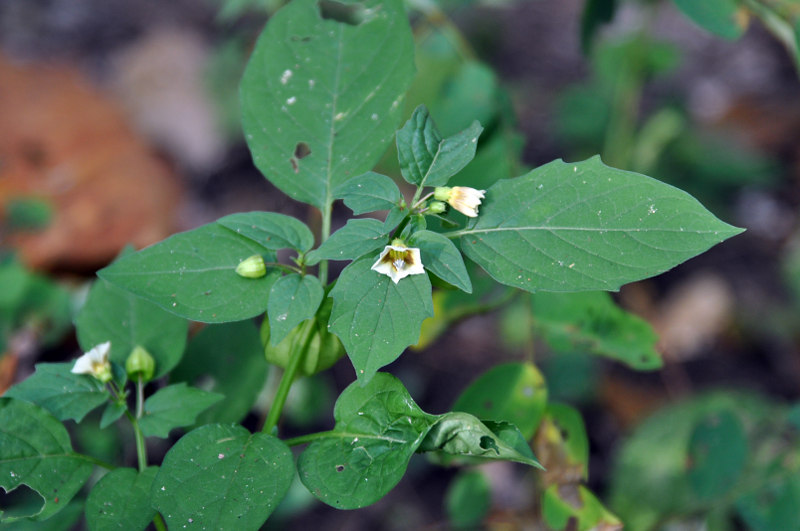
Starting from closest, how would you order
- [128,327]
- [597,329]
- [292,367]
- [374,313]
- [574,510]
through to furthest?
1. [374,313]
2. [292,367]
3. [128,327]
4. [574,510]
5. [597,329]

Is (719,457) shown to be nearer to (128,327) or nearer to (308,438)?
(308,438)

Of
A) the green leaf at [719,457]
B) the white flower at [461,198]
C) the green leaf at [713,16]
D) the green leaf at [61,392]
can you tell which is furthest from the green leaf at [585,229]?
the green leaf at [719,457]

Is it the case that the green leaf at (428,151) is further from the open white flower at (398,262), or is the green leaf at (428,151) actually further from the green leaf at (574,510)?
the green leaf at (574,510)

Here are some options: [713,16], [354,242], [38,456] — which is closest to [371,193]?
[354,242]

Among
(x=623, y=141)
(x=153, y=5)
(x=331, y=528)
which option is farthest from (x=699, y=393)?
(x=153, y=5)

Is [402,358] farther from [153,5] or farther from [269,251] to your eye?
[153,5]

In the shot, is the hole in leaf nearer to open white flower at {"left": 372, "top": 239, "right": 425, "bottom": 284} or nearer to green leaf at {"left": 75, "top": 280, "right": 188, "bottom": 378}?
green leaf at {"left": 75, "top": 280, "right": 188, "bottom": 378}
